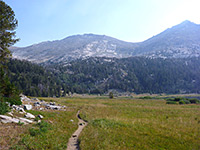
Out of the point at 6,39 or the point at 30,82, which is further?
the point at 30,82

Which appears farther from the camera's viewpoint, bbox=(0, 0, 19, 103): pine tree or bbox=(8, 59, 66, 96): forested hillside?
bbox=(8, 59, 66, 96): forested hillside

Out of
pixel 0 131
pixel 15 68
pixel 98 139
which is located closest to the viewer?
pixel 0 131

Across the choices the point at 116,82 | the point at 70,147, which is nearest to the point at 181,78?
the point at 116,82

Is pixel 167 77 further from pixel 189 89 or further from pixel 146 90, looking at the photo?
pixel 146 90

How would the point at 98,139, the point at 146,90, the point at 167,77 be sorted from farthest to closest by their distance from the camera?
the point at 167,77
the point at 146,90
the point at 98,139

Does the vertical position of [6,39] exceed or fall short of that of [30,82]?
it exceeds it

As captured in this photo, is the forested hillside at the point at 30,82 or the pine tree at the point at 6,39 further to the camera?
the forested hillside at the point at 30,82

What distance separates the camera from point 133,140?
12.3m

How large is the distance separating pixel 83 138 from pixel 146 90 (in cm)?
17607

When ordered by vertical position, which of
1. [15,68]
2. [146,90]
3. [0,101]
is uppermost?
Result: [15,68]

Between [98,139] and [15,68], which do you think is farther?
[15,68]

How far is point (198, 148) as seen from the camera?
38.0ft

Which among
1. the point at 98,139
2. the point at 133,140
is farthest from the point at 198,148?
the point at 98,139

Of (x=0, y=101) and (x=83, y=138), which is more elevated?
(x=0, y=101)
